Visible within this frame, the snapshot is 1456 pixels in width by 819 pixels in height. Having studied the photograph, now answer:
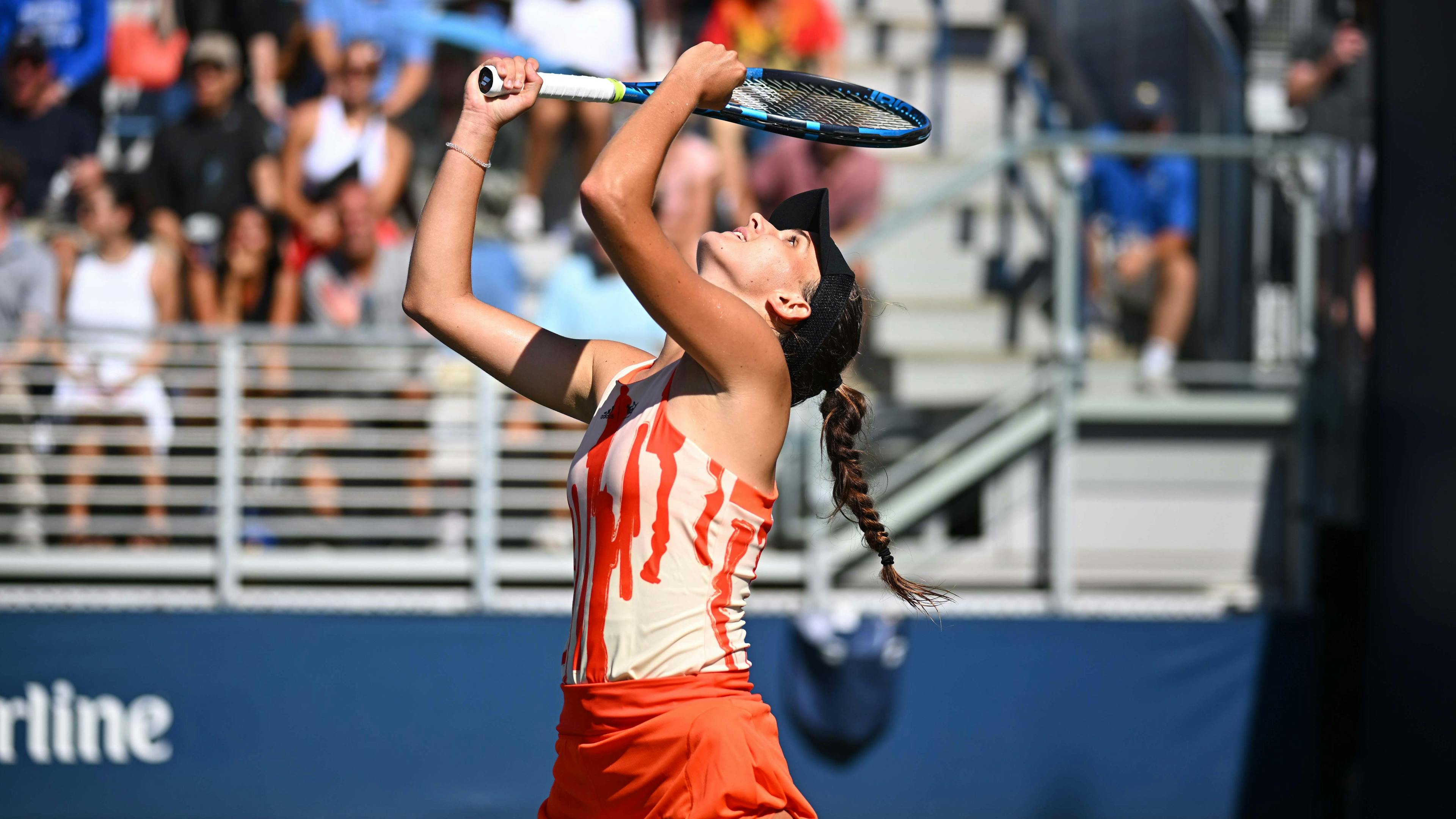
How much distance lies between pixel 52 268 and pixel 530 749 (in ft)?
10.8

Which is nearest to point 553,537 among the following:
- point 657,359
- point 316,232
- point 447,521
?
point 447,521

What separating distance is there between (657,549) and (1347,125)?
6235 mm

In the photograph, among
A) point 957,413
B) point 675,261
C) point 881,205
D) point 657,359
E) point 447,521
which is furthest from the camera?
point 881,205

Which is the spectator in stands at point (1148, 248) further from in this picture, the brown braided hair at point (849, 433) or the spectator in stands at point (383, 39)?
the brown braided hair at point (849, 433)

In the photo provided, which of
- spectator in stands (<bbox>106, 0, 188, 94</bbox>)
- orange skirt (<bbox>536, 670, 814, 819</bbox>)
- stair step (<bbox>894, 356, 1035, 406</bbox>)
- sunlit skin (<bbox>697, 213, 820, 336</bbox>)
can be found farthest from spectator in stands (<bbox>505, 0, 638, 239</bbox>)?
orange skirt (<bbox>536, 670, 814, 819</bbox>)

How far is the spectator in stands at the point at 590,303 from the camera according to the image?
6.74 metres

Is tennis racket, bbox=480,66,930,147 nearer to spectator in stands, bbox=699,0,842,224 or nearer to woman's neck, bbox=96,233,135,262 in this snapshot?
spectator in stands, bbox=699,0,842,224

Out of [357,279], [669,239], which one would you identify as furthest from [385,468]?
[669,239]

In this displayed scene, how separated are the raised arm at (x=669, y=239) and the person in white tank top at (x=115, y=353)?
4.39 meters

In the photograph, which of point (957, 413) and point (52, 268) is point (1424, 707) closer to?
point (957, 413)

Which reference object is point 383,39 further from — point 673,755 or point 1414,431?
point 673,755

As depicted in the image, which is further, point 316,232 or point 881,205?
point 881,205

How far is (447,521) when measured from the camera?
6.62 metres

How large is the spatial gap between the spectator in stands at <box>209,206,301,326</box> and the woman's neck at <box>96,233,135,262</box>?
0.44 meters
